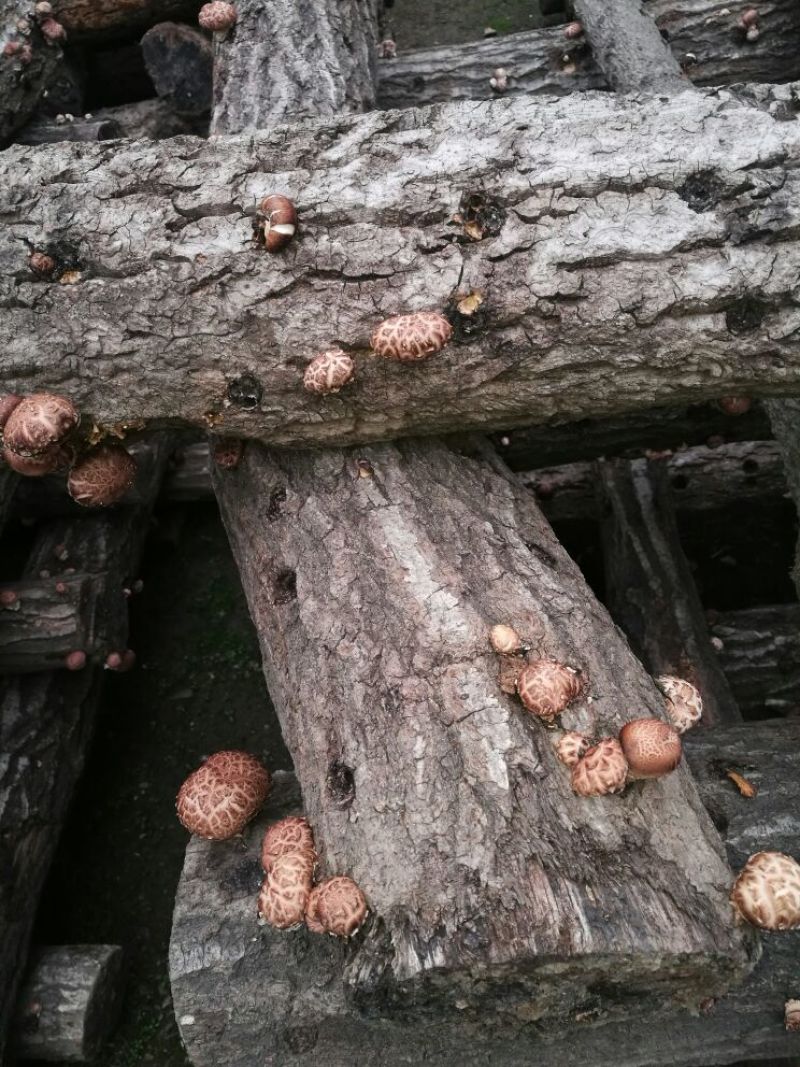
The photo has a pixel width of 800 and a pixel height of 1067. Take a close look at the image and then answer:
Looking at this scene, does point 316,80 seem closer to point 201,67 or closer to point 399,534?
point 201,67

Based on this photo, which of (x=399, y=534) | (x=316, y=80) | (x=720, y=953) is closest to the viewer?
(x=720, y=953)

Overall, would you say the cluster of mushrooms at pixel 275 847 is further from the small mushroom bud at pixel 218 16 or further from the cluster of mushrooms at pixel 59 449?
the small mushroom bud at pixel 218 16

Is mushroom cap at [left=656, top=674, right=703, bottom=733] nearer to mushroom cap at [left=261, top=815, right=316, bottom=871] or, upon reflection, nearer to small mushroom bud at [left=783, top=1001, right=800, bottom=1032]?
small mushroom bud at [left=783, top=1001, right=800, bottom=1032]

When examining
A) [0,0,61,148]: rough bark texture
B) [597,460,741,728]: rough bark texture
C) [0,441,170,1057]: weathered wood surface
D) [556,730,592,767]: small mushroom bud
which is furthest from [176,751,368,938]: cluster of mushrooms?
[0,0,61,148]: rough bark texture

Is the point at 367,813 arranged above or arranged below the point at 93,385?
below

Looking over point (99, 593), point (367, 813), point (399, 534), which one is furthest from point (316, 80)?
point (367, 813)

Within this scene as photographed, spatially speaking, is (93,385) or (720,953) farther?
(93,385)

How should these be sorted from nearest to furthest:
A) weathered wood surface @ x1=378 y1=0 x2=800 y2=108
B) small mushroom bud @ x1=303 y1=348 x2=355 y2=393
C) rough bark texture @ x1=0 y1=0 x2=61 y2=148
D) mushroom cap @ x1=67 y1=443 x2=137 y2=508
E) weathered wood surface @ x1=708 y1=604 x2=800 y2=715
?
small mushroom bud @ x1=303 y1=348 x2=355 y2=393 < mushroom cap @ x1=67 y1=443 x2=137 y2=508 < weathered wood surface @ x1=708 y1=604 x2=800 y2=715 < rough bark texture @ x1=0 y1=0 x2=61 y2=148 < weathered wood surface @ x1=378 y1=0 x2=800 y2=108

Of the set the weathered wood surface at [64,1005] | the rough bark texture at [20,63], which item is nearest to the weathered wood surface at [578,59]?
the rough bark texture at [20,63]

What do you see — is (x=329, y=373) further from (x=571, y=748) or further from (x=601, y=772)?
(x=601, y=772)
